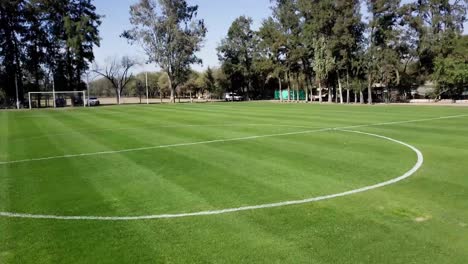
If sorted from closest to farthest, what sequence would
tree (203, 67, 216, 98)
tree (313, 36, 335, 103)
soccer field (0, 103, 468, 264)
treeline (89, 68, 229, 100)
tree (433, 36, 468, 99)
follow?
soccer field (0, 103, 468, 264)
tree (433, 36, 468, 99)
tree (313, 36, 335, 103)
treeline (89, 68, 229, 100)
tree (203, 67, 216, 98)

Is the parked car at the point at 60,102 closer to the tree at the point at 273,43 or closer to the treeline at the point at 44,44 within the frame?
the treeline at the point at 44,44

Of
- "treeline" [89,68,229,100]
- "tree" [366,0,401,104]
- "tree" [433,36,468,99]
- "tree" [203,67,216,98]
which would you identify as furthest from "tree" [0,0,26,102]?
"tree" [433,36,468,99]

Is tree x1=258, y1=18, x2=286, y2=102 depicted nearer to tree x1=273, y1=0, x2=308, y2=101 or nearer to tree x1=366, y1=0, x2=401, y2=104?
tree x1=273, y1=0, x2=308, y2=101

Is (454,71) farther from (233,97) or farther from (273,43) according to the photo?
(233,97)

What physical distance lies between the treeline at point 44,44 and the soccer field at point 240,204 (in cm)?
5534

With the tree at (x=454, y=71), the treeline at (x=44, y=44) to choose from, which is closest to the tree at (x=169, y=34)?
the treeline at (x=44, y=44)

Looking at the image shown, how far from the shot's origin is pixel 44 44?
63.5m

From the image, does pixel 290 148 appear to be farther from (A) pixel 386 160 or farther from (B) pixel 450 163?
(B) pixel 450 163

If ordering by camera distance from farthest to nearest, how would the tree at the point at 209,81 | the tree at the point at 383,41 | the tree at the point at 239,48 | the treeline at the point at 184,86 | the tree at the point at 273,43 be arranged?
the tree at the point at 209,81 < the treeline at the point at 184,86 < the tree at the point at 239,48 < the tree at the point at 273,43 < the tree at the point at 383,41

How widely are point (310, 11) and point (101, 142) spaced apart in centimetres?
4838

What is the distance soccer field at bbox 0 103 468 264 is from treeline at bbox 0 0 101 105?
55342 millimetres

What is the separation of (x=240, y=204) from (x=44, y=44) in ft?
217

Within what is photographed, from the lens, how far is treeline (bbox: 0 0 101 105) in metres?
60.0

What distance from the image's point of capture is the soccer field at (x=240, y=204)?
16.6 ft
